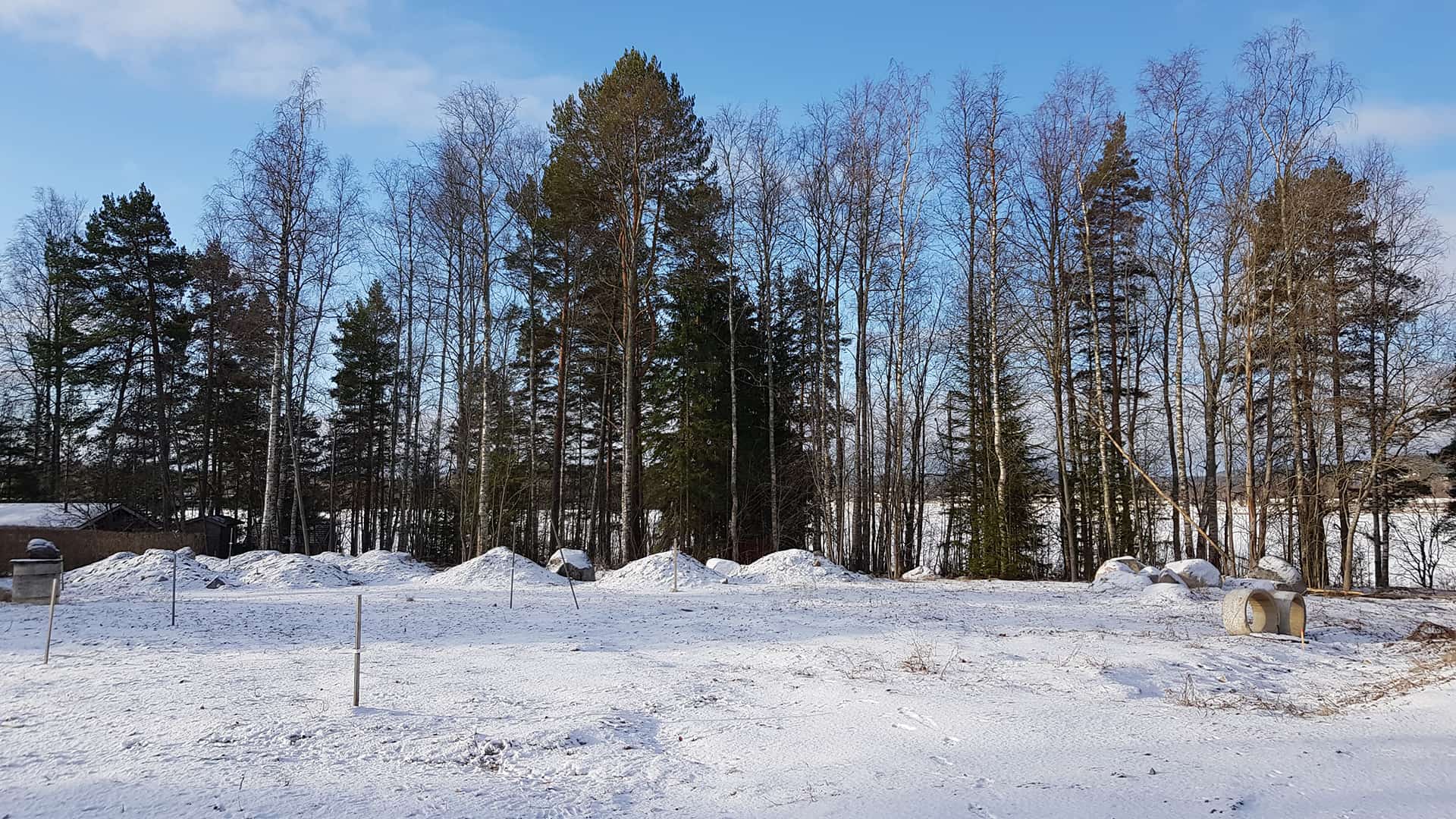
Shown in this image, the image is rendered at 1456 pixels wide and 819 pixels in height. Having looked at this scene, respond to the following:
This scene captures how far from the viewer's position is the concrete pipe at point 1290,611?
397 inches

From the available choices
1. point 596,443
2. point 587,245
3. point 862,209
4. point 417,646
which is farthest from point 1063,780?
point 596,443

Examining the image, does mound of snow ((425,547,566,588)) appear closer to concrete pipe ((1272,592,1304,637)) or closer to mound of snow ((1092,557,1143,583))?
mound of snow ((1092,557,1143,583))

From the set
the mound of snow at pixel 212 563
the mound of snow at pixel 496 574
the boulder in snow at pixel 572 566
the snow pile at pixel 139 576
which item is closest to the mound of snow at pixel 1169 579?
the boulder in snow at pixel 572 566

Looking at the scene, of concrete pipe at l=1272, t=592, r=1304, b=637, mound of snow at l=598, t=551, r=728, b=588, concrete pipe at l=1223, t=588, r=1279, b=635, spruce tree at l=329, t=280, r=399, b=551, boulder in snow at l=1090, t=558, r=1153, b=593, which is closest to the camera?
concrete pipe at l=1272, t=592, r=1304, b=637

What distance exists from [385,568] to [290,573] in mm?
2517

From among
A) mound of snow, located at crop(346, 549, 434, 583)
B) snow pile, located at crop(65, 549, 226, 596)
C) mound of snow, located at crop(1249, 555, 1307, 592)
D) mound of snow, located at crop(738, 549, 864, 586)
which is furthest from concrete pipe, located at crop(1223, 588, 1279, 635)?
snow pile, located at crop(65, 549, 226, 596)

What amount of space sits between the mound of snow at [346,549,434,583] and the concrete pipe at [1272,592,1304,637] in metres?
16.6

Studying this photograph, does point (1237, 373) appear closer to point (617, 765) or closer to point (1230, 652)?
point (1230, 652)

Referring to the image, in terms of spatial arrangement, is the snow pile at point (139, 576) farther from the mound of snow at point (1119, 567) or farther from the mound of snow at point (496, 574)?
the mound of snow at point (1119, 567)

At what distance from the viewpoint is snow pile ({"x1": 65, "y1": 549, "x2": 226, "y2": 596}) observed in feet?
52.6

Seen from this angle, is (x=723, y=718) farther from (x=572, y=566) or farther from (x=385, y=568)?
(x=385, y=568)

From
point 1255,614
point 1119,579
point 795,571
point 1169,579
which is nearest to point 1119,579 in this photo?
point 1119,579

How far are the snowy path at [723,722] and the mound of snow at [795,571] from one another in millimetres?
6442

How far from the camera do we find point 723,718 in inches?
233
